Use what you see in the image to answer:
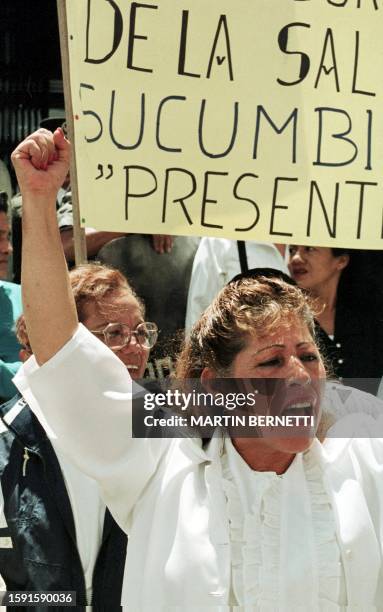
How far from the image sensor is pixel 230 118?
140 inches

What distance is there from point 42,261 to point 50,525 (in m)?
0.97

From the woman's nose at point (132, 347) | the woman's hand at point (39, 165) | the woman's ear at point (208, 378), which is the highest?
the woman's hand at point (39, 165)

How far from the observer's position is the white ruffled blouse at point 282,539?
8.24 feet

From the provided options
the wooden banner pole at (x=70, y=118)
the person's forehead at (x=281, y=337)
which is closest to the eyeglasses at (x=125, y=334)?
the wooden banner pole at (x=70, y=118)

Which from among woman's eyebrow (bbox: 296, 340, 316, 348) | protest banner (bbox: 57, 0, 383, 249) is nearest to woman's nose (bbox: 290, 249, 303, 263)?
protest banner (bbox: 57, 0, 383, 249)

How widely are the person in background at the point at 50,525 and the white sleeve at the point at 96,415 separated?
59cm

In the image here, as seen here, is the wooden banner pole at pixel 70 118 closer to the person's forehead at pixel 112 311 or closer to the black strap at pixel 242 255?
the person's forehead at pixel 112 311

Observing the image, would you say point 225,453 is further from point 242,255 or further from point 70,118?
point 242,255

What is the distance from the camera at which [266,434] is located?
2.65 m

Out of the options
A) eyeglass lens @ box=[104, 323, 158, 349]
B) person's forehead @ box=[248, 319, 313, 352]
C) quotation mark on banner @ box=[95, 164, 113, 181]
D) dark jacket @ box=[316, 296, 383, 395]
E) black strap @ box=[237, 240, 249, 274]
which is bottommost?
dark jacket @ box=[316, 296, 383, 395]

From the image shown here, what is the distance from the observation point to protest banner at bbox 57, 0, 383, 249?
3.48 meters

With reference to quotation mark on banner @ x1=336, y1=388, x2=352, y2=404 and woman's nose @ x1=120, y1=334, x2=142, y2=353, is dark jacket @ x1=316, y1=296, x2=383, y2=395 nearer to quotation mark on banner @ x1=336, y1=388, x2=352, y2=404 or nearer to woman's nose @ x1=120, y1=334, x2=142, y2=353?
woman's nose @ x1=120, y1=334, x2=142, y2=353

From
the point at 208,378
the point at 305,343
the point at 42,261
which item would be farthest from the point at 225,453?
the point at 42,261

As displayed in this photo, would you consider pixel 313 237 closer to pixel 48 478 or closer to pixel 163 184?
pixel 163 184
